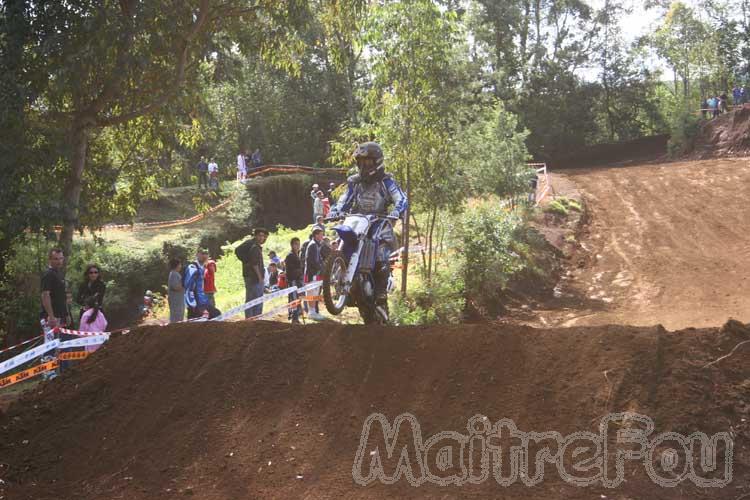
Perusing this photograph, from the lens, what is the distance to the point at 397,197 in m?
10.0

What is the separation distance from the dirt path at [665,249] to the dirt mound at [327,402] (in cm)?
1021

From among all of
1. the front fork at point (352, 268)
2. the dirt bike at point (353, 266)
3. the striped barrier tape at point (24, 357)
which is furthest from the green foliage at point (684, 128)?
the striped barrier tape at point (24, 357)

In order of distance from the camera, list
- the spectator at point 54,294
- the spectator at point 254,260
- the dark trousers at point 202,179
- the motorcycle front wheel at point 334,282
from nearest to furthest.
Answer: the motorcycle front wheel at point 334,282
the spectator at point 54,294
the spectator at point 254,260
the dark trousers at point 202,179

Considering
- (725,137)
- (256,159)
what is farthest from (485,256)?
(725,137)

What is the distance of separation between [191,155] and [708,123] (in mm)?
29006

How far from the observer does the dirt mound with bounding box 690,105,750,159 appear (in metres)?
38.2

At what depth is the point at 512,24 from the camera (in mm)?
47531

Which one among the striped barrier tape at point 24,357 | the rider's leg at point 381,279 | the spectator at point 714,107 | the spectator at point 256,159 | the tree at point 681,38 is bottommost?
the striped barrier tape at point 24,357

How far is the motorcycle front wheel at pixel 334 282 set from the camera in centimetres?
938

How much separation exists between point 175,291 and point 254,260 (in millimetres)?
1466

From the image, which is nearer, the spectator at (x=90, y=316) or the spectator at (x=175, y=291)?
the spectator at (x=90, y=316)

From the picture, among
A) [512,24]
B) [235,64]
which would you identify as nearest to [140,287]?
[235,64]

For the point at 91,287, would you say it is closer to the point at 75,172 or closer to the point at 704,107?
the point at 75,172

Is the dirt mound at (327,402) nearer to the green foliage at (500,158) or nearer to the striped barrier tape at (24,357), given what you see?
the striped barrier tape at (24,357)
